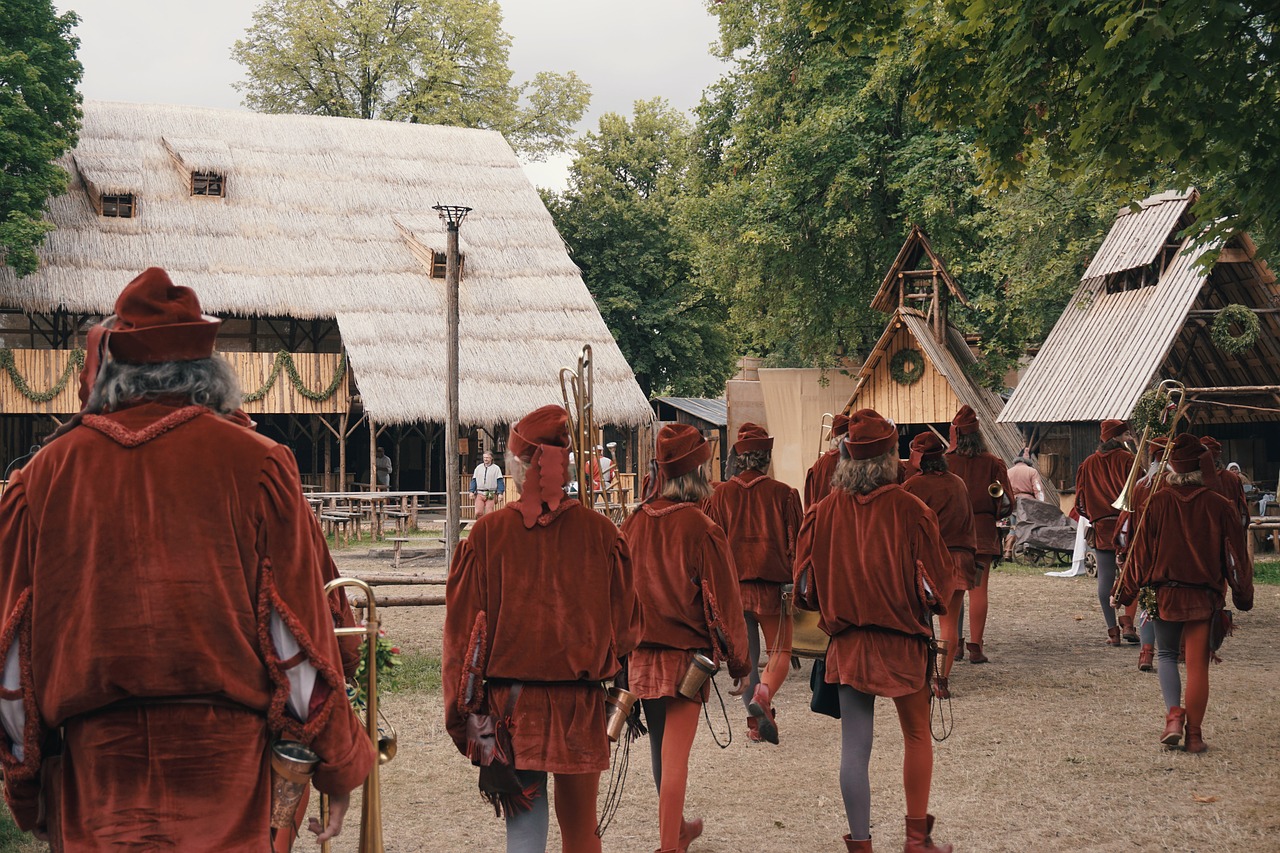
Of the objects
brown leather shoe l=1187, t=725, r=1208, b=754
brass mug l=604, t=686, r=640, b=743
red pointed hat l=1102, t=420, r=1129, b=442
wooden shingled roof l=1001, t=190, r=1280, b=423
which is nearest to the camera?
brass mug l=604, t=686, r=640, b=743

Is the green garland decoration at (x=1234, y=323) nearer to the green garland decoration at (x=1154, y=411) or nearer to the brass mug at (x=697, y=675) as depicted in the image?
the green garland decoration at (x=1154, y=411)

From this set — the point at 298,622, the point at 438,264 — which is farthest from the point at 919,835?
the point at 438,264

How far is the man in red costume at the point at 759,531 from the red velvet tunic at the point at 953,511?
3.80ft

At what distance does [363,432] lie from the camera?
103 ft

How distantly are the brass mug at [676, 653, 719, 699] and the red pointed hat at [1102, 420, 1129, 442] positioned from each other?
664 centimetres

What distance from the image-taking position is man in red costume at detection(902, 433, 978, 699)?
9.16 m

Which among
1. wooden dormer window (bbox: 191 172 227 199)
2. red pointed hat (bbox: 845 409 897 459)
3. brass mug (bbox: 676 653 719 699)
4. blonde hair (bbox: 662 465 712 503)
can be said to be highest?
wooden dormer window (bbox: 191 172 227 199)

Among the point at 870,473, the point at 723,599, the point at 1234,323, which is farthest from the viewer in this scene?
the point at 1234,323

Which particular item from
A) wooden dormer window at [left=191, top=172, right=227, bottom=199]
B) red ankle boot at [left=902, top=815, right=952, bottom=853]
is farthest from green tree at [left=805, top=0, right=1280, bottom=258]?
wooden dormer window at [left=191, top=172, right=227, bottom=199]

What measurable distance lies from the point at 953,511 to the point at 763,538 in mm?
1894

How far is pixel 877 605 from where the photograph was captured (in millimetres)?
5387

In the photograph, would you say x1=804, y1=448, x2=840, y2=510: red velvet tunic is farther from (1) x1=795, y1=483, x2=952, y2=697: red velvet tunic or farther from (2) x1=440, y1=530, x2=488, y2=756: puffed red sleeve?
(2) x1=440, y1=530, x2=488, y2=756: puffed red sleeve

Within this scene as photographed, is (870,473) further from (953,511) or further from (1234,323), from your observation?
(1234,323)

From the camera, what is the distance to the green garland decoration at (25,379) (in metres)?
26.2
